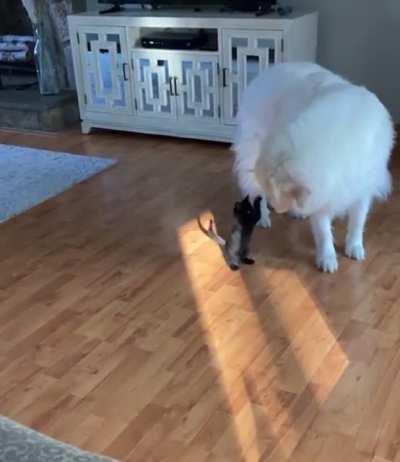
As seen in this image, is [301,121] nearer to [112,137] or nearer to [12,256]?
[12,256]

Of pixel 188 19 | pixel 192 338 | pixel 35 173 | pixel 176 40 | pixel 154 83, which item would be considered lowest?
pixel 35 173

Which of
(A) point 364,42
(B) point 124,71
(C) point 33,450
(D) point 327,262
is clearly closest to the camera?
(C) point 33,450

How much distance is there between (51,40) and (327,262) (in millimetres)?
2980

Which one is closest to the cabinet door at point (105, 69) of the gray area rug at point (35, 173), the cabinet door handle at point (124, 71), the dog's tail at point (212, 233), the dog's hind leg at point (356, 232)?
the cabinet door handle at point (124, 71)

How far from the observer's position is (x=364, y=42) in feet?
12.3

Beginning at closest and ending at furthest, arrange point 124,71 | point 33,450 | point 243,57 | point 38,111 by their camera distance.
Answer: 1. point 33,450
2. point 243,57
3. point 124,71
4. point 38,111

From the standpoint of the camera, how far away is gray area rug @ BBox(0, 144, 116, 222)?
129 inches

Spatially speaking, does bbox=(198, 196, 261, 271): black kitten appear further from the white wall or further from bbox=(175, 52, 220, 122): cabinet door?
the white wall

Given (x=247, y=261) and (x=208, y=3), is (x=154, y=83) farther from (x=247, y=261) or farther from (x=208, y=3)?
(x=247, y=261)

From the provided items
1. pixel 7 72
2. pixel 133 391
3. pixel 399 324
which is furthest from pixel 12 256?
pixel 7 72

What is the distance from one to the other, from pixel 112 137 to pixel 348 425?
297 cm

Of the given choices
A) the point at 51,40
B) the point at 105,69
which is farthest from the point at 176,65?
the point at 51,40

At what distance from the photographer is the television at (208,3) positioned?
3.60 metres

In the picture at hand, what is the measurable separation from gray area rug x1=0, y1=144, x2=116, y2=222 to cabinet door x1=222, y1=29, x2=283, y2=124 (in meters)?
0.81
